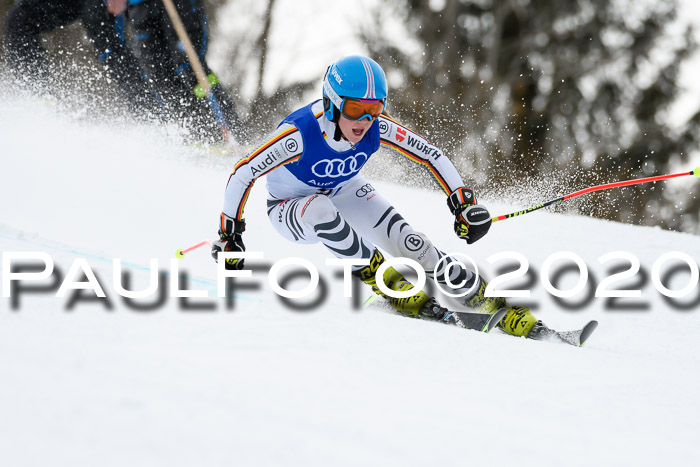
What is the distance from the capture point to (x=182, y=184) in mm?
6039

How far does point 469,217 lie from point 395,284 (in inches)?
17.6

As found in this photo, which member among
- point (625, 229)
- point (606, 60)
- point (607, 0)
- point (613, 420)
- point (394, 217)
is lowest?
point (613, 420)

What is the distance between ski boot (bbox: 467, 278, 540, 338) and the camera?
3.33 metres

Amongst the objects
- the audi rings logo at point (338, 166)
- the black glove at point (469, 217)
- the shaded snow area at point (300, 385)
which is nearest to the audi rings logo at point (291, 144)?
the audi rings logo at point (338, 166)

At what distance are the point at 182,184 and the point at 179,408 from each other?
4.55 metres

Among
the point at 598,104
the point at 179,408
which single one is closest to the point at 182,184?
the point at 179,408

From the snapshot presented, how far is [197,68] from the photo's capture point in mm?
6445

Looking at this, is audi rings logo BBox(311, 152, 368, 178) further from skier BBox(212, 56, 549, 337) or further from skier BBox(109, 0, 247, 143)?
skier BBox(109, 0, 247, 143)

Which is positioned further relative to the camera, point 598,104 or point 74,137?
point 598,104

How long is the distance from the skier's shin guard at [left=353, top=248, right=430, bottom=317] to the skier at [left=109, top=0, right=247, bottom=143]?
130 inches

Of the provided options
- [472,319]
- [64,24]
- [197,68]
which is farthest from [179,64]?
[472,319]

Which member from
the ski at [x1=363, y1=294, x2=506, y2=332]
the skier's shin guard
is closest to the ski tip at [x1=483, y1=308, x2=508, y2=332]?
the ski at [x1=363, y1=294, x2=506, y2=332]

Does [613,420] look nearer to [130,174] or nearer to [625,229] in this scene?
[625,229]

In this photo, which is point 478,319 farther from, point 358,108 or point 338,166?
point 358,108
